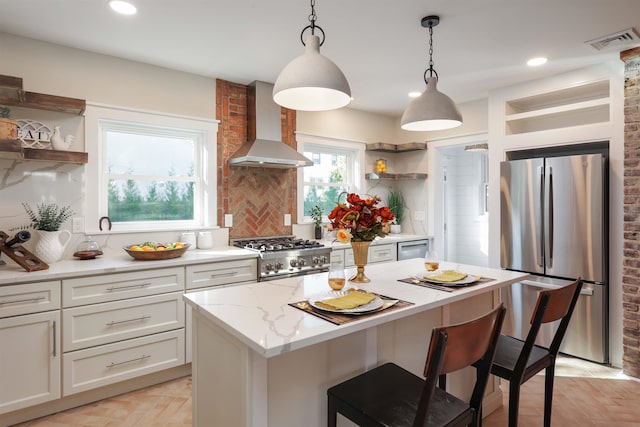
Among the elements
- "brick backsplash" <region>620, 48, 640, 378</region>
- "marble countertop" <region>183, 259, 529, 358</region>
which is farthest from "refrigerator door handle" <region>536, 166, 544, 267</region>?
"marble countertop" <region>183, 259, 529, 358</region>

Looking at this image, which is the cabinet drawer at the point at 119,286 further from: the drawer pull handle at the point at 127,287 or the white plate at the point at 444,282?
the white plate at the point at 444,282

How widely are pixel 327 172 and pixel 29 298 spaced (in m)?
3.26

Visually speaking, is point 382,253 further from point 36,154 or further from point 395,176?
point 36,154

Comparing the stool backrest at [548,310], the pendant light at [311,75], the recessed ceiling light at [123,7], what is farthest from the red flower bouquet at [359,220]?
the recessed ceiling light at [123,7]

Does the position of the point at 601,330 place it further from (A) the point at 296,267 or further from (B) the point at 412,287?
(A) the point at 296,267

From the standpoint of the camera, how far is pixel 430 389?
3.79ft

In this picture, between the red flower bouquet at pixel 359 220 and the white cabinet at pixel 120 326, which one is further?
the white cabinet at pixel 120 326

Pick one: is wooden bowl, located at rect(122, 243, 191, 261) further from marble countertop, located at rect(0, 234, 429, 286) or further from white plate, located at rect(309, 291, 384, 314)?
white plate, located at rect(309, 291, 384, 314)

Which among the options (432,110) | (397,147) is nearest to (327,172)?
(397,147)

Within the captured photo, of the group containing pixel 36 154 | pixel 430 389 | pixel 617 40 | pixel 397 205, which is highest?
pixel 617 40

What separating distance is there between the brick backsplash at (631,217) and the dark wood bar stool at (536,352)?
1522mm

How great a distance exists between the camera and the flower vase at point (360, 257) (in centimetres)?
199

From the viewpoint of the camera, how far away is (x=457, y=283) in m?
1.97

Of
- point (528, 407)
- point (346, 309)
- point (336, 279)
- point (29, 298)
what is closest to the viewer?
point (346, 309)
